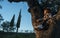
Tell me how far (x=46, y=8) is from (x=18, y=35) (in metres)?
28.3

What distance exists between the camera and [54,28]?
9750mm

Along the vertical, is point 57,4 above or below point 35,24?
above

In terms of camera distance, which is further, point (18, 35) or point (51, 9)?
point (18, 35)

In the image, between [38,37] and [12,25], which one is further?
[12,25]

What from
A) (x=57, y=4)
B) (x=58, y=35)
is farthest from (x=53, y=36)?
(x=57, y=4)

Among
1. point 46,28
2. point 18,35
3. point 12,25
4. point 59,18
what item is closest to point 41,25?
point 46,28

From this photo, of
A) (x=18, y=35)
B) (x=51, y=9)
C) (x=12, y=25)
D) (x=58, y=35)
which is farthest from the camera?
(x=12, y=25)

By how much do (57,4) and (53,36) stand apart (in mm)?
2024

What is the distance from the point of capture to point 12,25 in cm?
5294

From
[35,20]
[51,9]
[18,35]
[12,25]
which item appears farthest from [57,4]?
[12,25]

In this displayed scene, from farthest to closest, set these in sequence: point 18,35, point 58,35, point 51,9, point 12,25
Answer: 1. point 12,25
2. point 18,35
3. point 51,9
4. point 58,35

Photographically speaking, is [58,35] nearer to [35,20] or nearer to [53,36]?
[53,36]

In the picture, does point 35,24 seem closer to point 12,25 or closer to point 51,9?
point 51,9

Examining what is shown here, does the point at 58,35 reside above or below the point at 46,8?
below
